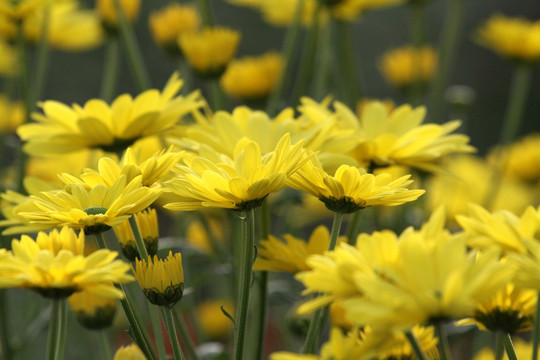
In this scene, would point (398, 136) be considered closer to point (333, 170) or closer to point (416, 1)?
point (333, 170)

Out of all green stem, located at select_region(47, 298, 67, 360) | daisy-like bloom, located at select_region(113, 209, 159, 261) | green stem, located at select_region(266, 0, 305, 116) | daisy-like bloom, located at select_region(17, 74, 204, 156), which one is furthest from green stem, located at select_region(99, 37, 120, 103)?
green stem, located at select_region(47, 298, 67, 360)

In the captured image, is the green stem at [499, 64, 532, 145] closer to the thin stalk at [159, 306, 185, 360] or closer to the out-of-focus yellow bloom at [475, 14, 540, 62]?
the out-of-focus yellow bloom at [475, 14, 540, 62]

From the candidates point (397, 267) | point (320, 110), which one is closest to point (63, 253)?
point (397, 267)

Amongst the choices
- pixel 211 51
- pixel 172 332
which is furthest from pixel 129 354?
pixel 211 51

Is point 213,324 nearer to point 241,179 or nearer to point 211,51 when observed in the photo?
point 211,51

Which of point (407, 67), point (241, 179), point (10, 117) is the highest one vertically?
point (241, 179)

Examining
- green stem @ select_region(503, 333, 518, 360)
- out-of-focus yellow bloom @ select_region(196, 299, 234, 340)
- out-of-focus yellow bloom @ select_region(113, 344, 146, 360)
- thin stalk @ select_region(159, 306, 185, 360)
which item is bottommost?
out-of-focus yellow bloom @ select_region(196, 299, 234, 340)
